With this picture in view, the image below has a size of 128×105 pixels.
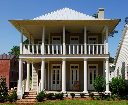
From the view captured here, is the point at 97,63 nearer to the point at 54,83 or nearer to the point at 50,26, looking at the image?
the point at 54,83

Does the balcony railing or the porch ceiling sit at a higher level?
the porch ceiling

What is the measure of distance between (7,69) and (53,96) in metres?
23.1

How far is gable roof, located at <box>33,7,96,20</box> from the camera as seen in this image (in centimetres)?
1766

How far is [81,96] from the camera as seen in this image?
16.1 meters

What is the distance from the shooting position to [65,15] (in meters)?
18.3

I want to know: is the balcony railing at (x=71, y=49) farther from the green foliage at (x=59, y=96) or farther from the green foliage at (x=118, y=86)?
the green foliage at (x=59, y=96)

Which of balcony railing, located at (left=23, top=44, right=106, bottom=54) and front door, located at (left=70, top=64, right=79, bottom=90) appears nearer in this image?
balcony railing, located at (left=23, top=44, right=106, bottom=54)

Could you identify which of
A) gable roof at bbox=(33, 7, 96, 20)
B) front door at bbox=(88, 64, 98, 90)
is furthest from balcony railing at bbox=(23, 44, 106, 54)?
gable roof at bbox=(33, 7, 96, 20)

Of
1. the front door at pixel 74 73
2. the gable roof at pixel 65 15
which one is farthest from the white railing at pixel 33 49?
the front door at pixel 74 73

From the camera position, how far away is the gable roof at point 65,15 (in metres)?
17.7

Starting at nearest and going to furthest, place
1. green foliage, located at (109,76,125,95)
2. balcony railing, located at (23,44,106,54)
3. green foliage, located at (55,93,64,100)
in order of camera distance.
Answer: green foliage, located at (55,93,64,100), green foliage, located at (109,76,125,95), balcony railing, located at (23,44,106,54)

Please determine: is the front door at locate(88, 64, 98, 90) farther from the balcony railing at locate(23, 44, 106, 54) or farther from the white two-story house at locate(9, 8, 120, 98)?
the balcony railing at locate(23, 44, 106, 54)

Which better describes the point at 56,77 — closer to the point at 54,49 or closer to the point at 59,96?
the point at 54,49

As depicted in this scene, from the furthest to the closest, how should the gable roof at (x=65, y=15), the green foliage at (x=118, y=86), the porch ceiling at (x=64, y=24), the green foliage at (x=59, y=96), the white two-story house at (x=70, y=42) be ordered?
the gable roof at (x=65, y=15)
the white two-story house at (x=70, y=42)
the porch ceiling at (x=64, y=24)
the green foliage at (x=118, y=86)
the green foliage at (x=59, y=96)
